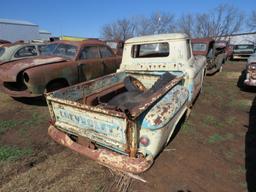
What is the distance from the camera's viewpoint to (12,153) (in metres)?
3.01

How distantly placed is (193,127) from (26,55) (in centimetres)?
653

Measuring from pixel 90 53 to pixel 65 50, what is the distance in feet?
2.56

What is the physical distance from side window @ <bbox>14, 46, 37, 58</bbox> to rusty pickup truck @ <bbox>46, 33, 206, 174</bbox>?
4.78m

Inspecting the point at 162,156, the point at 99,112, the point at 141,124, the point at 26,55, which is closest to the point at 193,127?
the point at 162,156

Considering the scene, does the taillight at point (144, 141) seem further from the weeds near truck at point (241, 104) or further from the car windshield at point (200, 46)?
the car windshield at point (200, 46)

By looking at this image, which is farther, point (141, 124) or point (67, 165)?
point (67, 165)

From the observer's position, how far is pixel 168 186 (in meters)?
2.28

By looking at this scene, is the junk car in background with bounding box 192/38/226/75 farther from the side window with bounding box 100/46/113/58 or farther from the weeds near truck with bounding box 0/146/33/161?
the weeds near truck with bounding box 0/146/33/161

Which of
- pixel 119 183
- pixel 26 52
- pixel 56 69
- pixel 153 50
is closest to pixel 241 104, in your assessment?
pixel 153 50

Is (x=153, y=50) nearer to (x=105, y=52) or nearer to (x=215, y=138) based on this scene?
(x=105, y=52)

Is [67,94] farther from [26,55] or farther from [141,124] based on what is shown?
[26,55]

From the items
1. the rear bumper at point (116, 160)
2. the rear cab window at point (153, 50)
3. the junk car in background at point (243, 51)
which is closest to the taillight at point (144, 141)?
the rear bumper at point (116, 160)

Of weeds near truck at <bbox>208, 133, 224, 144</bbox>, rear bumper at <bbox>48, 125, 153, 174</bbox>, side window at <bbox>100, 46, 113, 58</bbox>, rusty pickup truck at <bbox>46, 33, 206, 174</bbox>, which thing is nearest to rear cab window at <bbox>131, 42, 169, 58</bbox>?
rusty pickup truck at <bbox>46, 33, 206, 174</bbox>

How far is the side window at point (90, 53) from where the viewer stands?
18.7 feet
